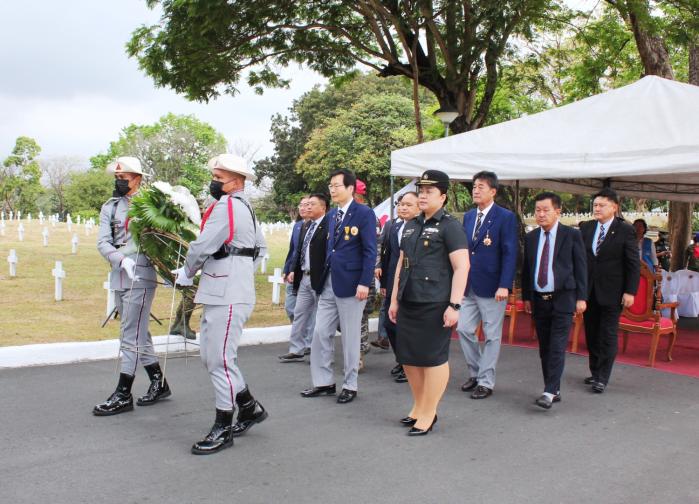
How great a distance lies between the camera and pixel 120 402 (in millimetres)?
5168

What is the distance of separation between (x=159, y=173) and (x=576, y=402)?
48.4 metres

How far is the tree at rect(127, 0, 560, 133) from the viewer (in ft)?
42.7

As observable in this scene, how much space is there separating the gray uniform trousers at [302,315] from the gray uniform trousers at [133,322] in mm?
2445

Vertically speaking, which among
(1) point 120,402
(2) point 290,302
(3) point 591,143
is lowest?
(1) point 120,402

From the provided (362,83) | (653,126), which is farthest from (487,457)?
(362,83)

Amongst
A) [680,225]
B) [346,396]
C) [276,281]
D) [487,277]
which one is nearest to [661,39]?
A: [680,225]

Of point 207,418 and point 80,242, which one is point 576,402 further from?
point 80,242

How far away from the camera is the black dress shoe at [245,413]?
15.4 feet

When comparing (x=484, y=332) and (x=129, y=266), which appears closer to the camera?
(x=129, y=266)

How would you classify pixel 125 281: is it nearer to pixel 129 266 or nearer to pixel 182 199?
pixel 129 266

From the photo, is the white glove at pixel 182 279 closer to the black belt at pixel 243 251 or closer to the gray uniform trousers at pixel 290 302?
the black belt at pixel 243 251

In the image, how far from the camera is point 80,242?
27125 mm

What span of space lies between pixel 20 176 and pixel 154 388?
186ft

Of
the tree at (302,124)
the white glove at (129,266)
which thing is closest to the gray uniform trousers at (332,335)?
the white glove at (129,266)
